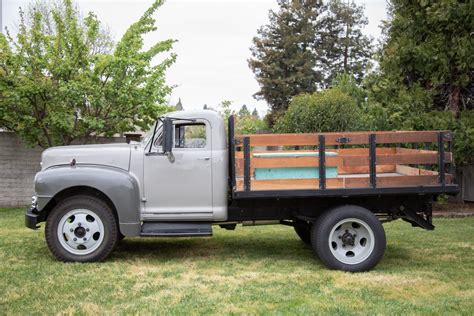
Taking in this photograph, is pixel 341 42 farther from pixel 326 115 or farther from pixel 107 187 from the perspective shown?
pixel 107 187

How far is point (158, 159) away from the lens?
6719 mm

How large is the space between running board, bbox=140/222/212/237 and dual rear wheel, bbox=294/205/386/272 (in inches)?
55.9

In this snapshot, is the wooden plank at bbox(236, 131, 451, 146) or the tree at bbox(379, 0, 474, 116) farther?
the tree at bbox(379, 0, 474, 116)

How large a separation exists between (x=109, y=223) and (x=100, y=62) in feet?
18.8

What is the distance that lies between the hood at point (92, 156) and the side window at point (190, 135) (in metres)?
0.69

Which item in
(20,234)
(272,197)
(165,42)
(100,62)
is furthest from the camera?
(165,42)

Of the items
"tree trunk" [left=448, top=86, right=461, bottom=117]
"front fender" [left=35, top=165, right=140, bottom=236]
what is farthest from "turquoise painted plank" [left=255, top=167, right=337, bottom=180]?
"tree trunk" [left=448, top=86, right=461, bottom=117]

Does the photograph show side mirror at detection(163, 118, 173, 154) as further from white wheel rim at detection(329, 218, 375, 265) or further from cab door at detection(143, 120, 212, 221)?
white wheel rim at detection(329, 218, 375, 265)

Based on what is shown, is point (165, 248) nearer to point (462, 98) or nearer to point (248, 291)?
point (248, 291)

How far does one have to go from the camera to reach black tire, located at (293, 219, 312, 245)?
7.52m

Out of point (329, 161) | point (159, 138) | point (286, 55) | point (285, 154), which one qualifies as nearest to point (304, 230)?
point (285, 154)

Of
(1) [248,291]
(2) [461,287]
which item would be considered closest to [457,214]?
(2) [461,287]

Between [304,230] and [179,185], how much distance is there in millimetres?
2353

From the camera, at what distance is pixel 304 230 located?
8023 mm
